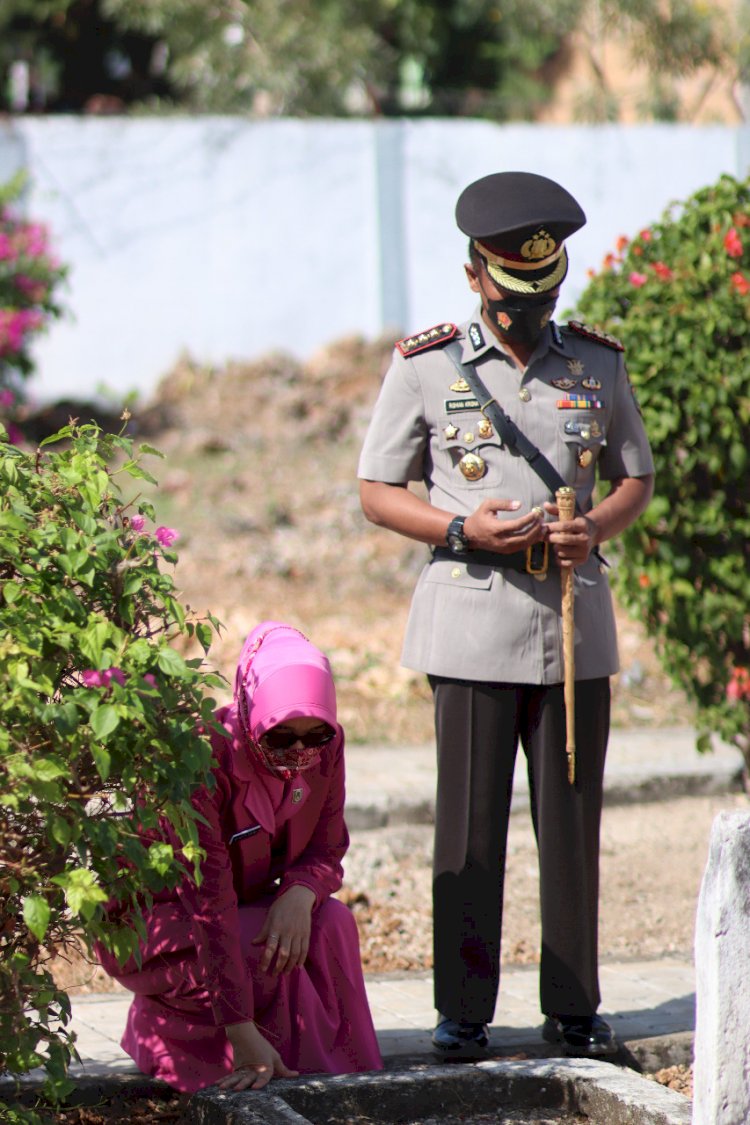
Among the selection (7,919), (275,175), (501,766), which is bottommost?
(7,919)

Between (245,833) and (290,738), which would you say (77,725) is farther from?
(245,833)

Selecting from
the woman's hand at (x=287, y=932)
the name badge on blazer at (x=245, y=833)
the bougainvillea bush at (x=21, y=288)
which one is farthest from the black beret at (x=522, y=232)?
the bougainvillea bush at (x=21, y=288)

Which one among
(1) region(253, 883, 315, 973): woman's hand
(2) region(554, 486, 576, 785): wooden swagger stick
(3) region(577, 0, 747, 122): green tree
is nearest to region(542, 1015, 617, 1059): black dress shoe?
(2) region(554, 486, 576, 785): wooden swagger stick

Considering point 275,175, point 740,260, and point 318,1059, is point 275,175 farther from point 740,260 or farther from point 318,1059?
point 318,1059

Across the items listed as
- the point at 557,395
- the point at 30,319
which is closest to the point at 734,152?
the point at 30,319

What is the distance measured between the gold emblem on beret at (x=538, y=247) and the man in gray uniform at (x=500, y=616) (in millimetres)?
24

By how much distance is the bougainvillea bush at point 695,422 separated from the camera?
5.41 metres

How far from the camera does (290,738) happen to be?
3361mm

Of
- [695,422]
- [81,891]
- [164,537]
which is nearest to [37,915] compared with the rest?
[81,891]

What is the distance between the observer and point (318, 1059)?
3.57 metres

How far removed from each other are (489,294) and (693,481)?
1.98 metres

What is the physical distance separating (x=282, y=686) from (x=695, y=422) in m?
2.58

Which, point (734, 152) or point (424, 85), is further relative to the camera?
point (424, 85)

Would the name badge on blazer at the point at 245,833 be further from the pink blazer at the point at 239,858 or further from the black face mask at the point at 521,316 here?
the black face mask at the point at 521,316
